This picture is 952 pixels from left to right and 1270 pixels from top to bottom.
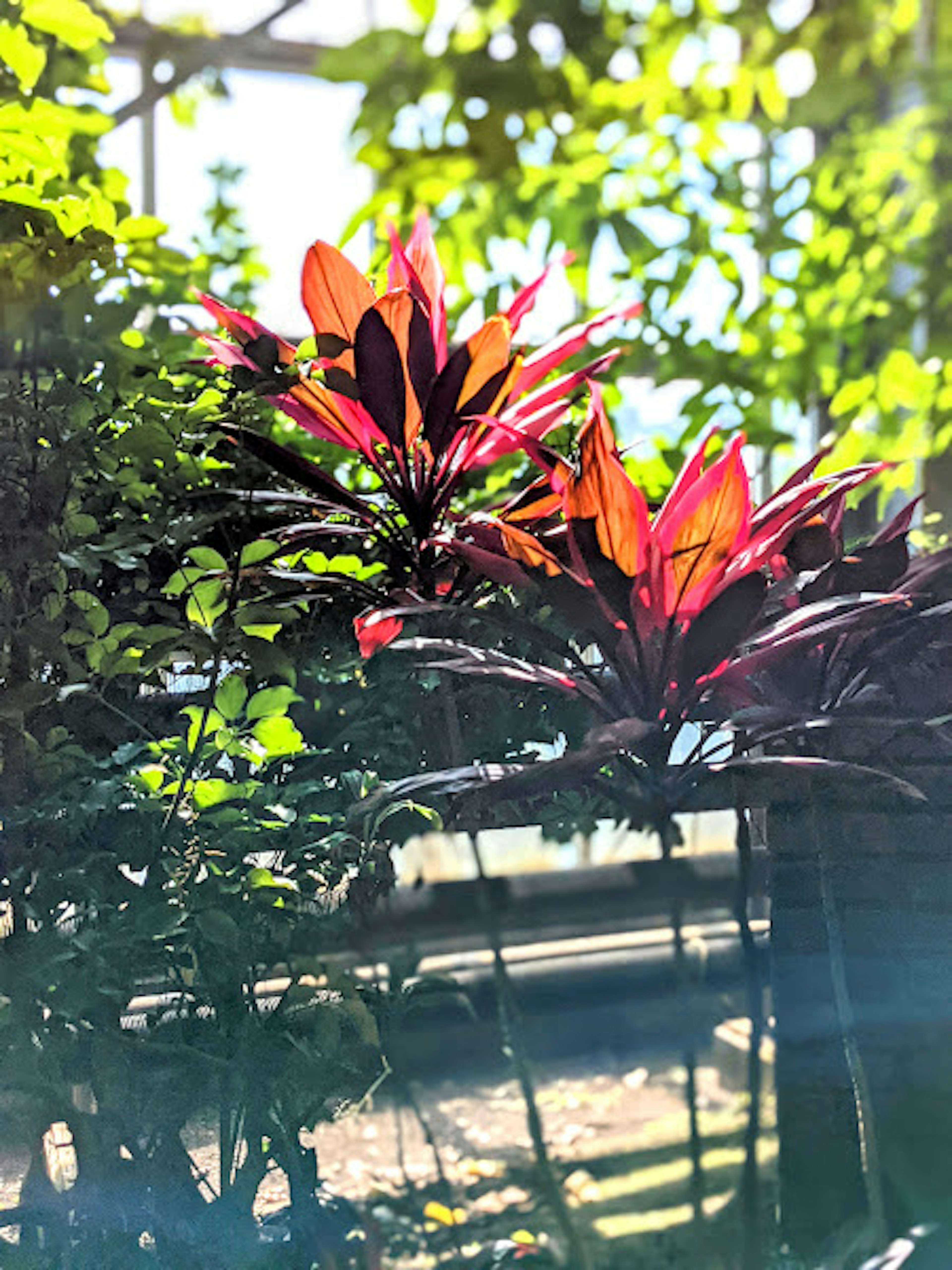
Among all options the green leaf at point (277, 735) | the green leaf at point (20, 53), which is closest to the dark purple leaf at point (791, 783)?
the green leaf at point (277, 735)

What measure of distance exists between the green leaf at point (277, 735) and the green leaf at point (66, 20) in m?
0.54

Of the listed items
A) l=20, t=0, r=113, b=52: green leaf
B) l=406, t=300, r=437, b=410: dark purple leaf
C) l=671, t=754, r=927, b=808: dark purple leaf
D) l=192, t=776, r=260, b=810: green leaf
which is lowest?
l=671, t=754, r=927, b=808: dark purple leaf

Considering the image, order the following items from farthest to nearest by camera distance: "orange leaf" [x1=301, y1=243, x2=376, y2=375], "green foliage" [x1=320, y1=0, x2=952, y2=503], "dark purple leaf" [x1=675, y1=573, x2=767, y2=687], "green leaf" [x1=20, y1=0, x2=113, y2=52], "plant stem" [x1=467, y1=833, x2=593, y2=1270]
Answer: "green foliage" [x1=320, y1=0, x2=952, y2=503]
"green leaf" [x1=20, y1=0, x2=113, y2=52]
"orange leaf" [x1=301, y1=243, x2=376, y2=375]
"dark purple leaf" [x1=675, y1=573, x2=767, y2=687]
"plant stem" [x1=467, y1=833, x2=593, y2=1270]

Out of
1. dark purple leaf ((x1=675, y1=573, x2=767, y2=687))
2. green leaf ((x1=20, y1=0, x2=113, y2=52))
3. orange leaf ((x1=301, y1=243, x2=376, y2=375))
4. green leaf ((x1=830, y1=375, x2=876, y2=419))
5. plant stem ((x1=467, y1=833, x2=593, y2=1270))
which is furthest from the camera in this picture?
green leaf ((x1=830, y1=375, x2=876, y2=419))

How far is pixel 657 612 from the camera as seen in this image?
58 cm

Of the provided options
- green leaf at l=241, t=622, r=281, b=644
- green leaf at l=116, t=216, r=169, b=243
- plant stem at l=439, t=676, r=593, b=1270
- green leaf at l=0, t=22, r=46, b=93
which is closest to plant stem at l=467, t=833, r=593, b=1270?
plant stem at l=439, t=676, r=593, b=1270

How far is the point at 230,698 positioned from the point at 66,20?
52cm

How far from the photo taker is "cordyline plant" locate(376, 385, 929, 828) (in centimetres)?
56

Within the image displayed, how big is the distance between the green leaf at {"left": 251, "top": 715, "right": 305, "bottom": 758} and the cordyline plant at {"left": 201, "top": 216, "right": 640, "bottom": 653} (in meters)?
0.07

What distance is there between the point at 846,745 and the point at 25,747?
19.1 inches

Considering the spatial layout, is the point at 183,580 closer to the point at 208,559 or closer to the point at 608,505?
the point at 208,559

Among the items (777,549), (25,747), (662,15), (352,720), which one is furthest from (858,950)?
(662,15)

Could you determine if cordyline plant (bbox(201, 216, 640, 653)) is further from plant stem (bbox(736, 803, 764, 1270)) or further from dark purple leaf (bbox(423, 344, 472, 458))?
plant stem (bbox(736, 803, 764, 1270))

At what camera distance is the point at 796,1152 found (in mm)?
470
